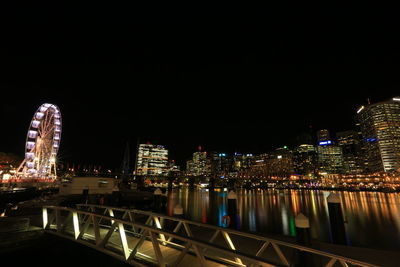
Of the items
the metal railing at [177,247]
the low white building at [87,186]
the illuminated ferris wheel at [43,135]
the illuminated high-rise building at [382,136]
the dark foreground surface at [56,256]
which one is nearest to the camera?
the metal railing at [177,247]

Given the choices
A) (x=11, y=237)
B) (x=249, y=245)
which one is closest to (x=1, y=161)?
(x=11, y=237)

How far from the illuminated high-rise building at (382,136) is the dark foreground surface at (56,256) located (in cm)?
18928

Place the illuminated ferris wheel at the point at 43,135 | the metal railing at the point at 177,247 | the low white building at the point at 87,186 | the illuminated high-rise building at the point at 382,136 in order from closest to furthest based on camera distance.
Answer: the metal railing at the point at 177,247 < the low white building at the point at 87,186 < the illuminated ferris wheel at the point at 43,135 < the illuminated high-rise building at the point at 382,136

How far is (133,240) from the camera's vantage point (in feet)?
28.3

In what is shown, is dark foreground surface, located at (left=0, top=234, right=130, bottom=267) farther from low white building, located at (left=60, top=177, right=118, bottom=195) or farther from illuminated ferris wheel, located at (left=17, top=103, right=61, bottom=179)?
illuminated ferris wheel, located at (left=17, top=103, right=61, bottom=179)

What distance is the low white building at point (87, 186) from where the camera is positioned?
35.0 metres

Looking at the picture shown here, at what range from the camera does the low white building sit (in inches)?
1378

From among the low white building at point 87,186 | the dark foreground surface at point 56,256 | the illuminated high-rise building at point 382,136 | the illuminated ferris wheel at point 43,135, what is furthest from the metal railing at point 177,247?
the illuminated high-rise building at point 382,136

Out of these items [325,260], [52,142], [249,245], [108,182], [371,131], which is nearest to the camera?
[325,260]

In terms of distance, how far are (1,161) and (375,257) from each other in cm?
10996

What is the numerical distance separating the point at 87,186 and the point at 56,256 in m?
32.0

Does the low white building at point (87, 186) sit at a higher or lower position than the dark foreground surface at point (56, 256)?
higher

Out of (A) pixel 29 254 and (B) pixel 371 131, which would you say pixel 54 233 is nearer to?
(A) pixel 29 254

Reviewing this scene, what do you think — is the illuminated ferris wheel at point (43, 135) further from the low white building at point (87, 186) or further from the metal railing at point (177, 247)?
the metal railing at point (177, 247)
